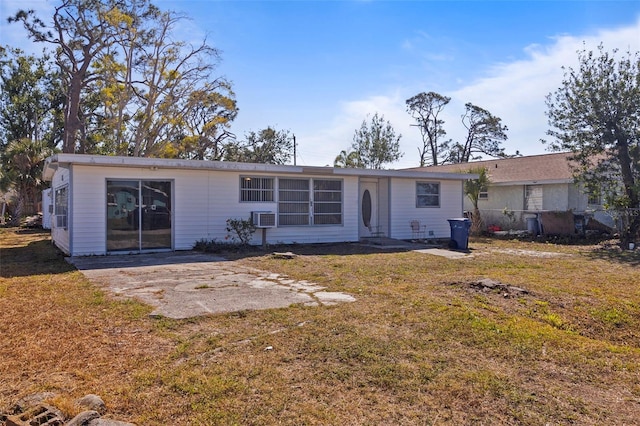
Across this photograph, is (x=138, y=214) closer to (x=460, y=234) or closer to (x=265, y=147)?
(x=460, y=234)

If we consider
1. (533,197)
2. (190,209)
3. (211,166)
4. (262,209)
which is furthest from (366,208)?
(533,197)

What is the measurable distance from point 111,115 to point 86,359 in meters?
27.2

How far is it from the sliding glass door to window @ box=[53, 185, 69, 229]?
1.31 metres

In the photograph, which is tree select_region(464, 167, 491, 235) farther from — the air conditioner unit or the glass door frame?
the glass door frame

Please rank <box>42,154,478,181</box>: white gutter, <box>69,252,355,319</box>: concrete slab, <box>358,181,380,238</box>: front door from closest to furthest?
<box>69,252,355,319</box>: concrete slab → <box>42,154,478,181</box>: white gutter → <box>358,181,380,238</box>: front door

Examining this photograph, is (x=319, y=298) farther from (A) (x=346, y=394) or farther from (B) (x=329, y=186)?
(B) (x=329, y=186)

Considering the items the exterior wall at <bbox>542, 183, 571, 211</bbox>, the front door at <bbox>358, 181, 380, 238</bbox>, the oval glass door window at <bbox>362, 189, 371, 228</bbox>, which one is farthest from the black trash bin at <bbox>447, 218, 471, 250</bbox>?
the exterior wall at <bbox>542, 183, 571, 211</bbox>

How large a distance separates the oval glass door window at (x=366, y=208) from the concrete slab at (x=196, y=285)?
21.3 feet

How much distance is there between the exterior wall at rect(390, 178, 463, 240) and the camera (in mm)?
15426

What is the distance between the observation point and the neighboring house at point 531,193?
1842 cm

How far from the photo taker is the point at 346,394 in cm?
319

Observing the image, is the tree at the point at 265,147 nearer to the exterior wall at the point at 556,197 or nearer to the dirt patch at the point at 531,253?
the exterior wall at the point at 556,197

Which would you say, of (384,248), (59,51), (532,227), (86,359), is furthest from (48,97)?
(86,359)

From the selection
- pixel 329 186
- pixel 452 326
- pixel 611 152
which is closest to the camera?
pixel 452 326
